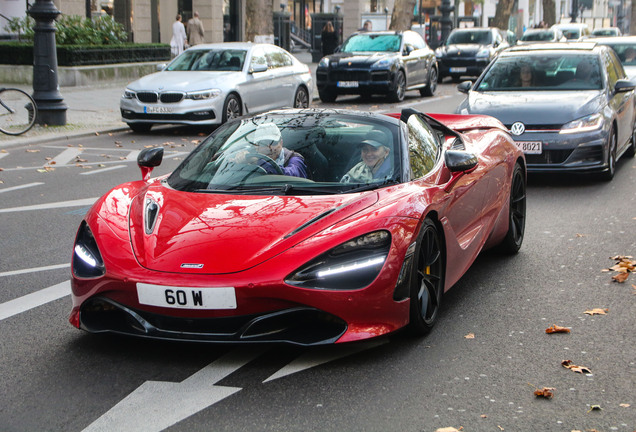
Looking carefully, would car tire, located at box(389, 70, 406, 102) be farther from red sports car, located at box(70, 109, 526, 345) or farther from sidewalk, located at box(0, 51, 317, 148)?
red sports car, located at box(70, 109, 526, 345)

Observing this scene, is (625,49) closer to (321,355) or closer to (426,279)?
(426,279)

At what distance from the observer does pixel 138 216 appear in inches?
197

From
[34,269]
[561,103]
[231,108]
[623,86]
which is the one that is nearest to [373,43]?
[231,108]

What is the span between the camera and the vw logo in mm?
10516

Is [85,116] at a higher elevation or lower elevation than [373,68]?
lower

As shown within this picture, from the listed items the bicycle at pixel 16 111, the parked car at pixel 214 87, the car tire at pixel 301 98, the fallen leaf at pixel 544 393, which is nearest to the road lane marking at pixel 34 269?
the fallen leaf at pixel 544 393

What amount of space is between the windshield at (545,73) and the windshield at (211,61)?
21.9 ft

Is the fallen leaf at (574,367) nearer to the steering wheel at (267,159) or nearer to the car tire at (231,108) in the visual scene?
the steering wheel at (267,159)

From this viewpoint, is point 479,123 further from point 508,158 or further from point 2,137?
point 2,137

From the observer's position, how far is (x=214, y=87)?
645 inches

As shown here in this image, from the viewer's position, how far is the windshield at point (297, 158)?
17.5 feet

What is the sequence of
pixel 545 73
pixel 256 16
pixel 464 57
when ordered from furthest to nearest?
pixel 464 57
pixel 256 16
pixel 545 73

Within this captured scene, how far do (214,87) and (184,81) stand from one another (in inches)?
22.1

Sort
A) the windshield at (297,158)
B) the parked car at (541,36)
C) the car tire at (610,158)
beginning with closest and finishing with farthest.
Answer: the windshield at (297,158) → the car tire at (610,158) → the parked car at (541,36)
